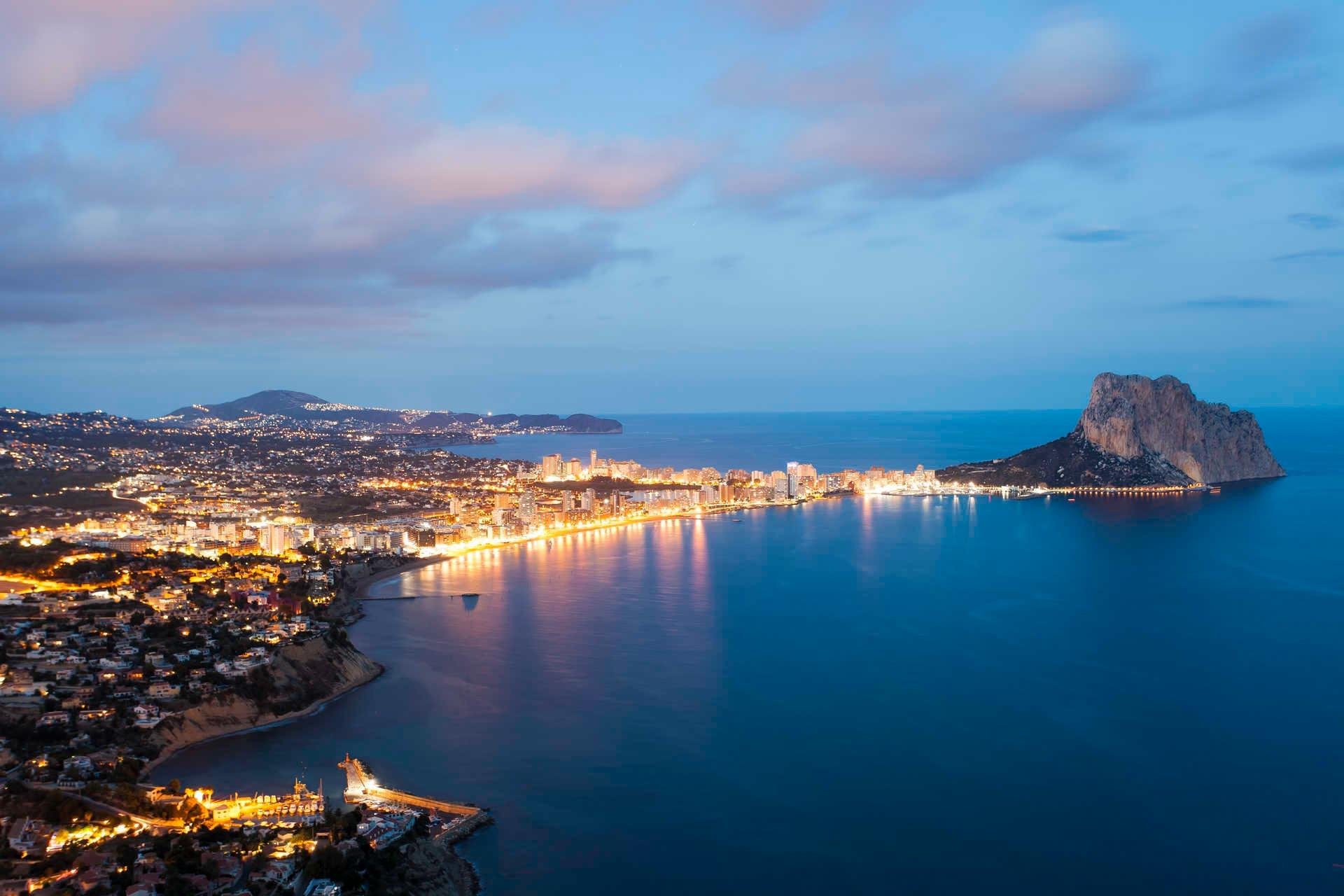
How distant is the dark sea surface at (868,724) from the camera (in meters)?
9.09

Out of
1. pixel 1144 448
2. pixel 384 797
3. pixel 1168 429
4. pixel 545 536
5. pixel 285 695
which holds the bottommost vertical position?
pixel 384 797

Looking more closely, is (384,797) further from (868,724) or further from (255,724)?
(868,724)

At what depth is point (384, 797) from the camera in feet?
32.7

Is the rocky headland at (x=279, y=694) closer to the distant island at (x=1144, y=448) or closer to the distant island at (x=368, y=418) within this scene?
the distant island at (x=1144, y=448)

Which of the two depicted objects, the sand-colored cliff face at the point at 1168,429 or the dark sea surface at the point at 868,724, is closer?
the dark sea surface at the point at 868,724

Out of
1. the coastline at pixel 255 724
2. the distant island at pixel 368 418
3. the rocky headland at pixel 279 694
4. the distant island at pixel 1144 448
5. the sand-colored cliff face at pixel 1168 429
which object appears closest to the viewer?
the coastline at pixel 255 724

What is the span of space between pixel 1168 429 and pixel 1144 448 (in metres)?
1.54

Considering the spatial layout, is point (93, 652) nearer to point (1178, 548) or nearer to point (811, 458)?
point (1178, 548)

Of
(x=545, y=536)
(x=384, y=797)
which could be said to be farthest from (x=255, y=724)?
(x=545, y=536)

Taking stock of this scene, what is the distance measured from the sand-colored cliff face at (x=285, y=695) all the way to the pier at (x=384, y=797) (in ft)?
9.00

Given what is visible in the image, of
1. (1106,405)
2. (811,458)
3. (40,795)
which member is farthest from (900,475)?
(40,795)

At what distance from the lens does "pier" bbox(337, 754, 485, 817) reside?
31.9 feet

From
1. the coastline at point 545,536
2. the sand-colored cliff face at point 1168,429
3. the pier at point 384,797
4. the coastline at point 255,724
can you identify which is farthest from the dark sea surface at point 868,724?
the sand-colored cliff face at point 1168,429

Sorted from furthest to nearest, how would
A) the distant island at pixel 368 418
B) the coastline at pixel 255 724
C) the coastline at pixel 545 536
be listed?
the distant island at pixel 368 418 → the coastline at pixel 545 536 → the coastline at pixel 255 724
